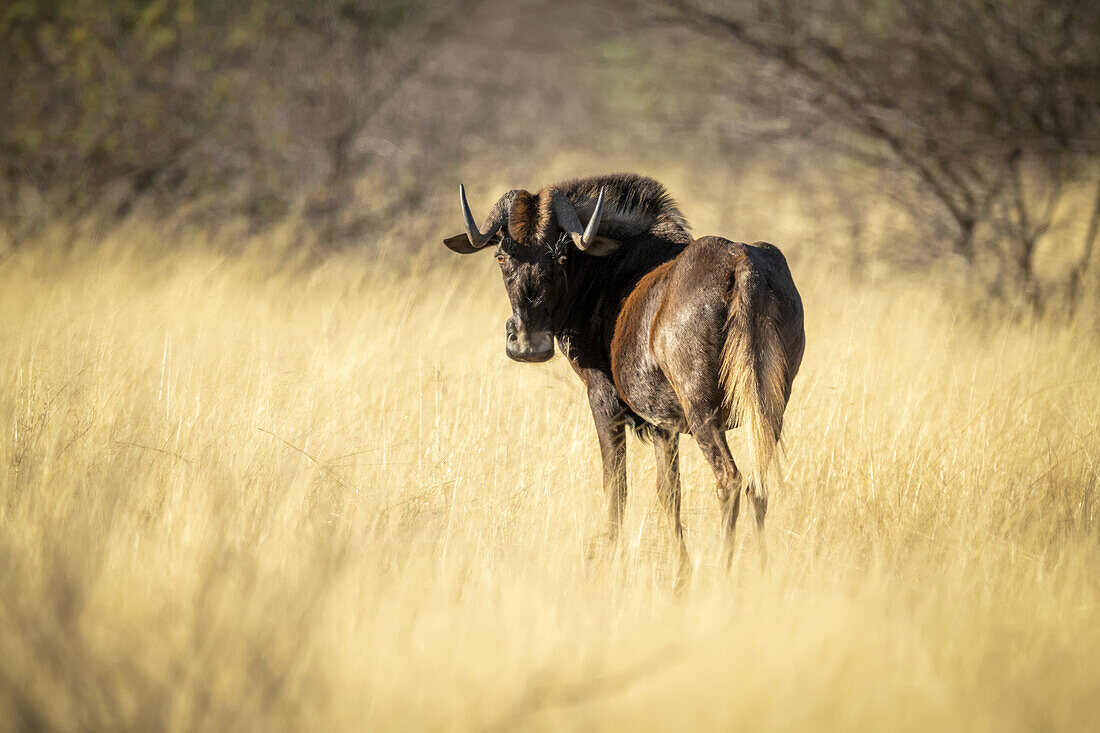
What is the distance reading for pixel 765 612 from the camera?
301 centimetres

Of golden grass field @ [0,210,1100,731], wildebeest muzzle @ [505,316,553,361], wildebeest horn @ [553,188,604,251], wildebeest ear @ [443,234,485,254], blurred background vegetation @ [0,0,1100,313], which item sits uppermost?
blurred background vegetation @ [0,0,1100,313]

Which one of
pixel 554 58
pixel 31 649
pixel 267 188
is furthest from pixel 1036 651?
pixel 554 58

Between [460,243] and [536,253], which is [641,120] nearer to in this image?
[460,243]

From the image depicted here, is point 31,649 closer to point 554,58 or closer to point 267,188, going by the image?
point 267,188

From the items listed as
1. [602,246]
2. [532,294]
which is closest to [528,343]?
[532,294]

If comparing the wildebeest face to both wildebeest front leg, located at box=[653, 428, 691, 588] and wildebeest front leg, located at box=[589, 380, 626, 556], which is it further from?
wildebeest front leg, located at box=[653, 428, 691, 588]

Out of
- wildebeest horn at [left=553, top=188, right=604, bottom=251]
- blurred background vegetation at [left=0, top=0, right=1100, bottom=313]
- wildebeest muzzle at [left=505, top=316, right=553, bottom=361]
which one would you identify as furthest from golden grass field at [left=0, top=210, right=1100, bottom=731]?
blurred background vegetation at [left=0, top=0, right=1100, bottom=313]

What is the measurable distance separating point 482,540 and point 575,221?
58.0 inches

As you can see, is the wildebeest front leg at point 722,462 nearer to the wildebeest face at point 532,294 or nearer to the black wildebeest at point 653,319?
the black wildebeest at point 653,319

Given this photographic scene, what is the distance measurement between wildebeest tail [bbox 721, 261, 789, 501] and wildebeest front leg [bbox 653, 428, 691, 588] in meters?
0.64

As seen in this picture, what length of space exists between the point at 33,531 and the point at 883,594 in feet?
9.95

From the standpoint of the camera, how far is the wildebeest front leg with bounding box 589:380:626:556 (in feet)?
13.6

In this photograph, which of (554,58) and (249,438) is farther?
(554,58)

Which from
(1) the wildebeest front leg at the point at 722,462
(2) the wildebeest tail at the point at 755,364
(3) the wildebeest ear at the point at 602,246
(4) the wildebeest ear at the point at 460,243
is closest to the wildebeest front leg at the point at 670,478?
(1) the wildebeest front leg at the point at 722,462
